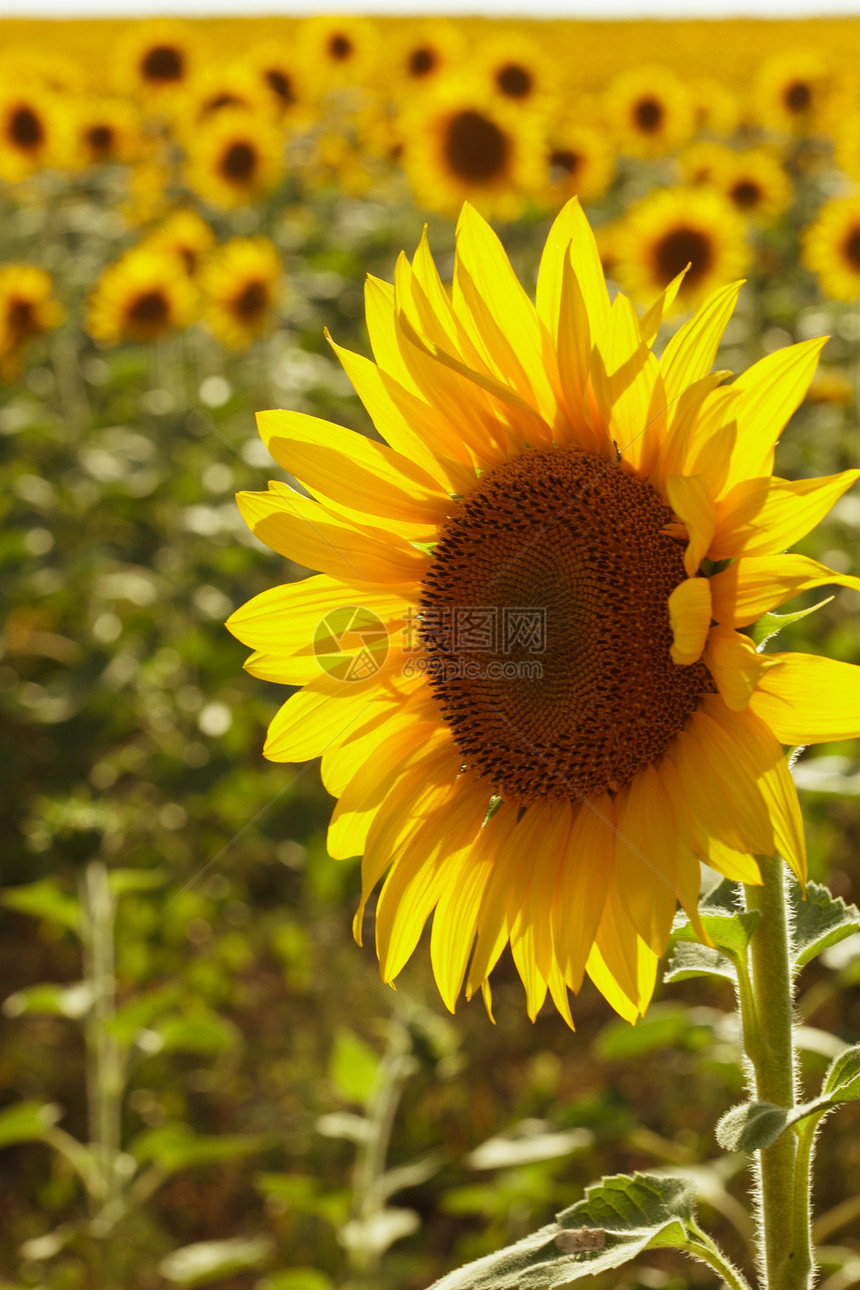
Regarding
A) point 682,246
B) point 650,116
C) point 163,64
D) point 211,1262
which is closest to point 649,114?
point 650,116

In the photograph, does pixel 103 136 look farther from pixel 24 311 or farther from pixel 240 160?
pixel 24 311

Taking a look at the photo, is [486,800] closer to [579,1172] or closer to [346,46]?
[579,1172]

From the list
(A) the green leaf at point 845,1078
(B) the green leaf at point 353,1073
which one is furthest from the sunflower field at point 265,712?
(A) the green leaf at point 845,1078

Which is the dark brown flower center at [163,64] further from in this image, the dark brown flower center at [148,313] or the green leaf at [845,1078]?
the green leaf at [845,1078]

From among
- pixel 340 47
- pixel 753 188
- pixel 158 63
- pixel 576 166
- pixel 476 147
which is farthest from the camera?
pixel 340 47

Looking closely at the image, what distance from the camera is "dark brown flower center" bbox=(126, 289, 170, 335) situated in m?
5.23

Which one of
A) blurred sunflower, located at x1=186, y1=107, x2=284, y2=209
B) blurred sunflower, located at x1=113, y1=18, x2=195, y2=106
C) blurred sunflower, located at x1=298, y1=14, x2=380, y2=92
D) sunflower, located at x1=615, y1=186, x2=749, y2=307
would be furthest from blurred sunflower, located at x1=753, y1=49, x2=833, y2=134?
blurred sunflower, located at x1=113, y1=18, x2=195, y2=106

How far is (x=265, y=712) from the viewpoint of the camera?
14.7 feet

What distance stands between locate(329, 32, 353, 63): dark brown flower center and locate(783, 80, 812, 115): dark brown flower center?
3.04m

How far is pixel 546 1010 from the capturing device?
411cm

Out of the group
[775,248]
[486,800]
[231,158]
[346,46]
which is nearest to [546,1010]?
[486,800]

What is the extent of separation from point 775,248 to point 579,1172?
6.62m

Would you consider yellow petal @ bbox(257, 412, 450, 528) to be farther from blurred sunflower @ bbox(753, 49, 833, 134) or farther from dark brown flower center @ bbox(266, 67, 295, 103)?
blurred sunflower @ bbox(753, 49, 833, 134)

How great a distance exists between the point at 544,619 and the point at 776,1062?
0.56 metres
